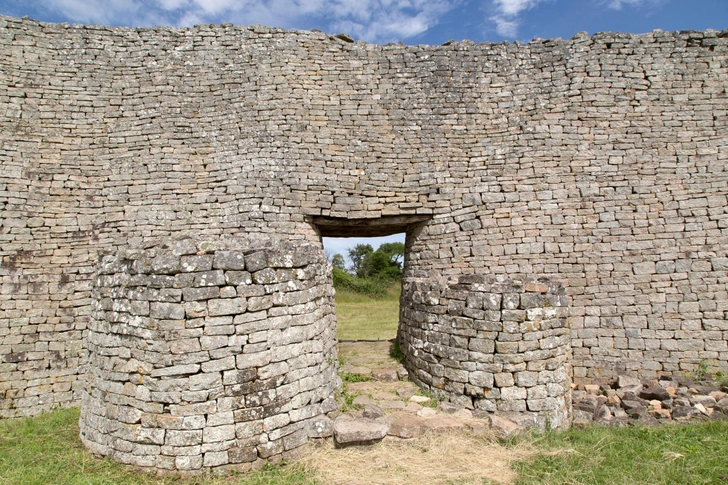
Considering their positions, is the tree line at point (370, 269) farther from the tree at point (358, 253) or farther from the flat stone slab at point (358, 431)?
the flat stone slab at point (358, 431)

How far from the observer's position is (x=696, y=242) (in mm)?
7578

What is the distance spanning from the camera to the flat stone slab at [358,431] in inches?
171

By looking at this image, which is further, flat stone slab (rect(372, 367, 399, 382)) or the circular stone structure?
flat stone slab (rect(372, 367, 399, 382))

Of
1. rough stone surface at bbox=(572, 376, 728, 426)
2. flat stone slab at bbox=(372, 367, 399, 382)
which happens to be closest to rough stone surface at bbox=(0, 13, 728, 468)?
rough stone surface at bbox=(572, 376, 728, 426)

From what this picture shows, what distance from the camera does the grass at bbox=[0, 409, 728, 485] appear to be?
391 centimetres

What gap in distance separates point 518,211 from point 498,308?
126 inches

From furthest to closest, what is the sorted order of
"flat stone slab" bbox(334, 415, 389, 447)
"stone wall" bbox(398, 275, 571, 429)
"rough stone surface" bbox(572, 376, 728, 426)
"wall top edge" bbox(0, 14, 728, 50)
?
1. "wall top edge" bbox(0, 14, 728, 50)
2. "rough stone surface" bbox(572, 376, 728, 426)
3. "stone wall" bbox(398, 275, 571, 429)
4. "flat stone slab" bbox(334, 415, 389, 447)

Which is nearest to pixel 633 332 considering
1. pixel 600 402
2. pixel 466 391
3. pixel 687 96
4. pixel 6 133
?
pixel 600 402

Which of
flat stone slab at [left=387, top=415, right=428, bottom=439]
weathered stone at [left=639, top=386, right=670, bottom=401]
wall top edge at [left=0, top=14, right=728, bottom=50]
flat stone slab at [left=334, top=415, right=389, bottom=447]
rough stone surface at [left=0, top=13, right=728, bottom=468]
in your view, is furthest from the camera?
wall top edge at [left=0, top=14, right=728, bottom=50]

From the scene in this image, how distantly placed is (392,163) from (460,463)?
216 inches

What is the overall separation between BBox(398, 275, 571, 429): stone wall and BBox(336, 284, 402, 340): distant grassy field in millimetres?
5790

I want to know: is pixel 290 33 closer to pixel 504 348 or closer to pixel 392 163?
pixel 392 163

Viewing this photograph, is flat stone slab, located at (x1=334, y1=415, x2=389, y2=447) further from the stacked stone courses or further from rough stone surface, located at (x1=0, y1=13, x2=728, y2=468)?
the stacked stone courses

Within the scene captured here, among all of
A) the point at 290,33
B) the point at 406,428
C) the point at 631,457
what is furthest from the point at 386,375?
the point at 290,33
